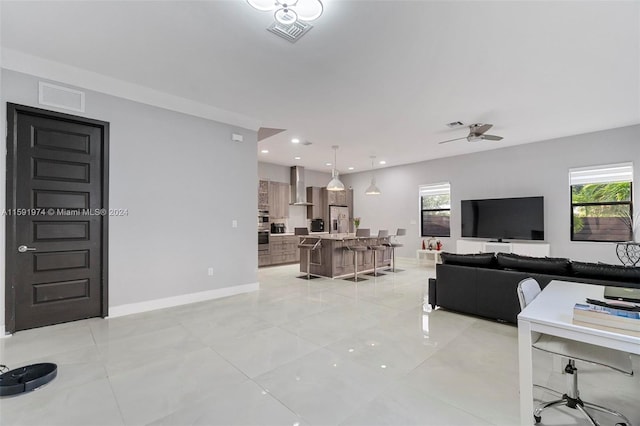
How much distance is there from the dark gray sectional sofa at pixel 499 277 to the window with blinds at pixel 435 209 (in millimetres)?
4439

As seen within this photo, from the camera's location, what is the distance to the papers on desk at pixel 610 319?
143 centimetres

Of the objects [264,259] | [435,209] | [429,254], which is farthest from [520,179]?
[264,259]

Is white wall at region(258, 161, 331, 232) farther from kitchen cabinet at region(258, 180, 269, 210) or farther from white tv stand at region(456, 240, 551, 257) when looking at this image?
white tv stand at region(456, 240, 551, 257)

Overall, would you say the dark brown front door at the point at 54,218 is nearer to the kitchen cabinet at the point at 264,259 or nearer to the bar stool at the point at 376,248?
the kitchen cabinet at the point at 264,259

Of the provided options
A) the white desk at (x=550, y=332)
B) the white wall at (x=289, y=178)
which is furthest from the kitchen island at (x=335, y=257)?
the white desk at (x=550, y=332)

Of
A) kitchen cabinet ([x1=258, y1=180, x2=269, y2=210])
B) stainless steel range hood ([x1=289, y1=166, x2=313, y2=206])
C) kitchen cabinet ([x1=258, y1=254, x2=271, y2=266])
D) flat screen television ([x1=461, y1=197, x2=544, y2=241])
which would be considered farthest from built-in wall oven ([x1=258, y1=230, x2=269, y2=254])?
flat screen television ([x1=461, y1=197, x2=544, y2=241])

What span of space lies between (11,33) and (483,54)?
4657 millimetres

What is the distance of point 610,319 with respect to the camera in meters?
1.47

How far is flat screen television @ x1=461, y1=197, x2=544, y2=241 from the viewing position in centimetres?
651

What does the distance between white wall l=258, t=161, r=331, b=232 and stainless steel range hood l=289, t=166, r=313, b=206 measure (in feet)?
0.63

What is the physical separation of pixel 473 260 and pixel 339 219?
244 inches

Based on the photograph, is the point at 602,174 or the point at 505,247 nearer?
the point at 602,174

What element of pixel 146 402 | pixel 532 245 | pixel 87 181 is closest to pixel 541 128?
pixel 532 245

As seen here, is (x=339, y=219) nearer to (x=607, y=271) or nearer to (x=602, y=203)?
(x=602, y=203)
